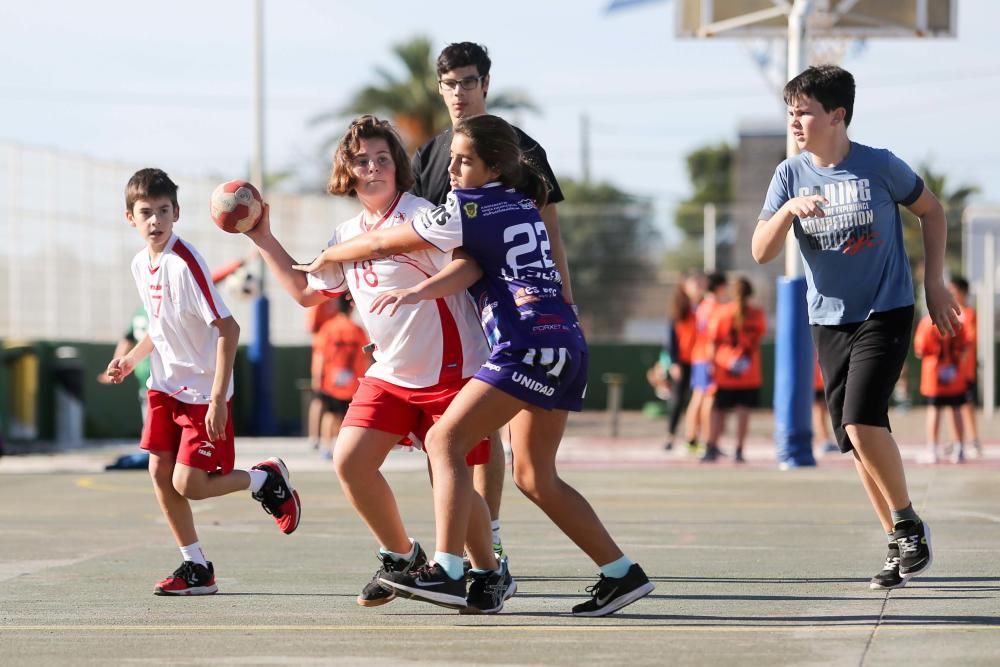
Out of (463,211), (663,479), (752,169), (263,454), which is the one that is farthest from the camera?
(752,169)

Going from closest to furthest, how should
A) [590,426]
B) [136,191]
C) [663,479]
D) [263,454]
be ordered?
[136,191] < [663,479] < [263,454] < [590,426]

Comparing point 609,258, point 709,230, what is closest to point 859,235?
point 709,230

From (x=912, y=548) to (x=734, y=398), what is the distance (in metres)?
8.92

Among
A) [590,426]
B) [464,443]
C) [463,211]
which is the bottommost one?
[590,426]

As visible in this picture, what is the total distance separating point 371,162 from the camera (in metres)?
6.06

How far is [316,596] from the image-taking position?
6.61m

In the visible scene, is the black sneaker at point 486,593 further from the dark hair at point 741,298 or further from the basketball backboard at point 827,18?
the basketball backboard at point 827,18

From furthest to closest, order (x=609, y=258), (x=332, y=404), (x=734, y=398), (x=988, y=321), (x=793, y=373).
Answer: (x=609, y=258), (x=988, y=321), (x=332, y=404), (x=734, y=398), (x=793, y=373)

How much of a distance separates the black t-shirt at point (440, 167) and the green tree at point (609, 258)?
24.1 m

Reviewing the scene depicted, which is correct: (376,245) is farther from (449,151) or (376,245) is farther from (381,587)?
(381,587)

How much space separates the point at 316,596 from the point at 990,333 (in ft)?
66.2

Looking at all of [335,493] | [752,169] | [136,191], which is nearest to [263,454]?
[335,493]

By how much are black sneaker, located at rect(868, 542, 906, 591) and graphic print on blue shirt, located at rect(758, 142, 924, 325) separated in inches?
38.4

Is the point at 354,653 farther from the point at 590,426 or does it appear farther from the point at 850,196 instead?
the point at 590,426
